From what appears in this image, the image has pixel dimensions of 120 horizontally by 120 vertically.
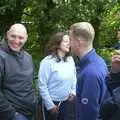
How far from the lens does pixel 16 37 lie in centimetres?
585

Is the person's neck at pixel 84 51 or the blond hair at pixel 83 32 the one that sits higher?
the blond hair at pixel 83 32

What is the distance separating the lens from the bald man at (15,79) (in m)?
5.50

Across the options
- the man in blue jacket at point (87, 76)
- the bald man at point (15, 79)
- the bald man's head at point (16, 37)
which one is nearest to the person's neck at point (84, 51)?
the man in blue jacket at point (87, 76)

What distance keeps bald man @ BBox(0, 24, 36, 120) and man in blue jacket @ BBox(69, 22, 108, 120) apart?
0.88 metres

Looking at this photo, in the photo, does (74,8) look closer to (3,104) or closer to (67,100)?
(67,100)

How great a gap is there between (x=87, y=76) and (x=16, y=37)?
1318mm

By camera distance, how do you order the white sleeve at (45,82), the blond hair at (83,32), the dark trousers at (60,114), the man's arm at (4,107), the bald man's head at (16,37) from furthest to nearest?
the dark trousers at (60,114) < the white sleeve at (45,82) < the bald man's head at (16,37) < the man's arm at (4,107) < the blond hair at (83,32)

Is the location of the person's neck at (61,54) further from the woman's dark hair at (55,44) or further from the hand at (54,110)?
the hand at (54,110)

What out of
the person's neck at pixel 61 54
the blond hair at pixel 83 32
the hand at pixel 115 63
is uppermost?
the blond hair at pixel 83 32

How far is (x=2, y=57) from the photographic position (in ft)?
18.2

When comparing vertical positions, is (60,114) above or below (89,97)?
below

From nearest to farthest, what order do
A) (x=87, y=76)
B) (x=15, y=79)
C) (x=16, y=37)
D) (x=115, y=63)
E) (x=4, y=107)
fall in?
(x=115, y=63) < (x=87, y=76) < (x=4, y=107) < (x=15, y=79) < (x=16, y=37)

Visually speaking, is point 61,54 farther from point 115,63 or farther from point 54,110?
point 115,63

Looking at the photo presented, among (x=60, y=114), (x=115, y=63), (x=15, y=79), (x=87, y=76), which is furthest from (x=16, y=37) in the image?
(x=115, y=63)
